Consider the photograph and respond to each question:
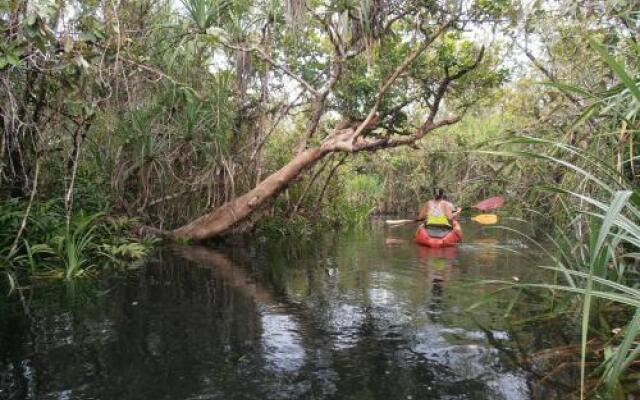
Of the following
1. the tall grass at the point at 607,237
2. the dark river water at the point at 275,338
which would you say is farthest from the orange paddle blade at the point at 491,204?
the tall grass at the point at 607,237

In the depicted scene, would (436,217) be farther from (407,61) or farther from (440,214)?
(407,61)

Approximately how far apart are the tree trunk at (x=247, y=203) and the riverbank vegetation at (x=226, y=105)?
3 cm

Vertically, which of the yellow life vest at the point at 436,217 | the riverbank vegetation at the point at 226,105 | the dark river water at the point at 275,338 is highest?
the riverbank vegetation at the point at 226,105

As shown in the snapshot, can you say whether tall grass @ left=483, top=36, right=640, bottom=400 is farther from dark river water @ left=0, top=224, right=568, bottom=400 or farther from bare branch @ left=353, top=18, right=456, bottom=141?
bare branch @ left=353, top=18, right=456, bottom=141

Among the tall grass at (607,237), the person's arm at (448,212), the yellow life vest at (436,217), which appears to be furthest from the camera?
the person's arm at (448,212)

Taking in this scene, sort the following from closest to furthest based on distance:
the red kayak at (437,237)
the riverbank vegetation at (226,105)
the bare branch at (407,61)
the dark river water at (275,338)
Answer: the dark river water at (275,338), the riverbank vegetation at (226,105), the bare branch at (407,61), the red kayak at (437,237)

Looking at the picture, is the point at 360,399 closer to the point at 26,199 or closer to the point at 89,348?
the point at 89,348

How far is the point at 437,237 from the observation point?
31.7 feet

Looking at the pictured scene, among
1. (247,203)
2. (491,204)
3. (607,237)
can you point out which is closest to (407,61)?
(491,204)

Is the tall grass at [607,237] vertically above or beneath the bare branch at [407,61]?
beneath

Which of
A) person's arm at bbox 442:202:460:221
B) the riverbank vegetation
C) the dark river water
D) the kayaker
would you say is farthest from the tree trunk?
the dark river water

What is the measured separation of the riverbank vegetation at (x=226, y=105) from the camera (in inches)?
218

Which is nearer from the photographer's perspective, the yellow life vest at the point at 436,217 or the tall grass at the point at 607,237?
the tall grass at the point at 607,237

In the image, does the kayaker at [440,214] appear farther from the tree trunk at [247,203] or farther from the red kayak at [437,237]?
the tree trunk at [247,203]
